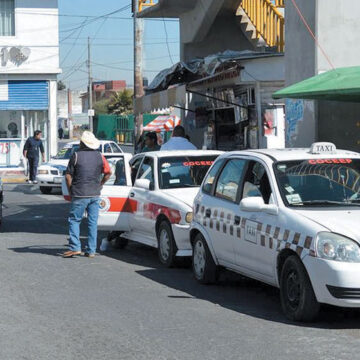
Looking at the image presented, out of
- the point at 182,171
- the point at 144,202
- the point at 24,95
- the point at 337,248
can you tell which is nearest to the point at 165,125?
the point at 24,95

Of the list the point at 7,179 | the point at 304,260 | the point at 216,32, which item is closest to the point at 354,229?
the point at 304,260

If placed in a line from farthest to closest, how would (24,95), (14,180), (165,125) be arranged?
(165,125)
(24,95)
(14,180)

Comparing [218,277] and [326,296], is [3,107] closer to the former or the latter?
[218,277]

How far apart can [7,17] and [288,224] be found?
94.8 ft

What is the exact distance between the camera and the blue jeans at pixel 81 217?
11.7 m

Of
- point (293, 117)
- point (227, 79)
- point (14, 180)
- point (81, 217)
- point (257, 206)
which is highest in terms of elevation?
point (227, 79)

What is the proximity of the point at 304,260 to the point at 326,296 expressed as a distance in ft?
1.27

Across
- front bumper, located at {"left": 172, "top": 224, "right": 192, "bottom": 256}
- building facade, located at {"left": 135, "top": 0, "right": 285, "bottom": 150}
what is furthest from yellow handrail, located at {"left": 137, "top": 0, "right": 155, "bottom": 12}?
front bumper, located at {"left": 172, "top": 224, "right": 192, "bottom": 256}

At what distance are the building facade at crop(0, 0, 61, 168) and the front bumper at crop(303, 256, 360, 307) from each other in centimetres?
2811

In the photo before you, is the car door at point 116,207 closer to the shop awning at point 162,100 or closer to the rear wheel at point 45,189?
the shop awning at point 162,100

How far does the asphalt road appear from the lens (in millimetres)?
6566

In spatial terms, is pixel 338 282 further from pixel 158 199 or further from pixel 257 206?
pixel 158 199

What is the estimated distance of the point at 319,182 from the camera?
27.6ft

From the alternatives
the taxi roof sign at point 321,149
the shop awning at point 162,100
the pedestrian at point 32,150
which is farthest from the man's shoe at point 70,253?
the pedestrian at point 32,150
